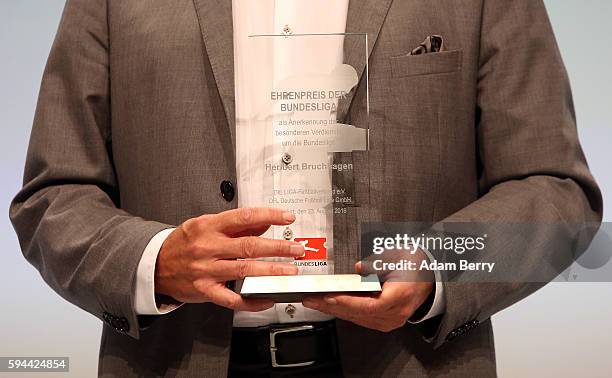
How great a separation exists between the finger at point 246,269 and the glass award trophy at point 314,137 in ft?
0.03

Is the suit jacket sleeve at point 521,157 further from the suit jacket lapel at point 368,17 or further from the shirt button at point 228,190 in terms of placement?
the shirt button at point 228,190

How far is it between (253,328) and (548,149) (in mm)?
444

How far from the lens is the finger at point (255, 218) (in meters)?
0.98

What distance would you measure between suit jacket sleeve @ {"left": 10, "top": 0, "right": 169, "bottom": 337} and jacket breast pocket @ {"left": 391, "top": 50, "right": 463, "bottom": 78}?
365 millimetres

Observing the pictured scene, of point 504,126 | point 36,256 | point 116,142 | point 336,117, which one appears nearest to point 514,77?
point 504,126

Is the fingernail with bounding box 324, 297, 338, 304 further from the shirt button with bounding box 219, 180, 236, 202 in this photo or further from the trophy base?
the shirt button with bounding box 219, 180, 236, 202

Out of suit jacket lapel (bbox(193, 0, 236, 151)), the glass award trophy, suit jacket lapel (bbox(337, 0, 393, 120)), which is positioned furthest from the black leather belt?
suit jacket lapel (bbox(337, 0, 393, 120))

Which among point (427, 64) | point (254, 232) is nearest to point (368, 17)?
point (427, 64)

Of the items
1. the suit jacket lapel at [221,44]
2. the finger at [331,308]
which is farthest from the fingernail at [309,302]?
the suit jacket lapel at [221,44]

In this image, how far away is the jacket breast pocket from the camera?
1133mm

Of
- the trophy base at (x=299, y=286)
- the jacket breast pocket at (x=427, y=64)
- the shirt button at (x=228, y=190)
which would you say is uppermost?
the jacket breast pocket at (x=427, y=64)

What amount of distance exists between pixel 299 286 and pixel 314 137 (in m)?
0.17

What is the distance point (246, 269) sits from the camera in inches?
38.4
